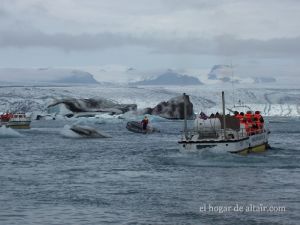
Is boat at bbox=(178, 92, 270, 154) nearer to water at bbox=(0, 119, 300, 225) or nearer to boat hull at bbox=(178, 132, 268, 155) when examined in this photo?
boat hull at bbox=(178, 132, 268, 155)

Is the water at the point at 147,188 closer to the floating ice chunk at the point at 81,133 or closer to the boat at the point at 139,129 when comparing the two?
the floating ice chunk at the point at 81,133

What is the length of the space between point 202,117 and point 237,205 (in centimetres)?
1621

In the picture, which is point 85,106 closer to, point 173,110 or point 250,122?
point 173,110

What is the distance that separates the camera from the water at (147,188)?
16938 millimetres

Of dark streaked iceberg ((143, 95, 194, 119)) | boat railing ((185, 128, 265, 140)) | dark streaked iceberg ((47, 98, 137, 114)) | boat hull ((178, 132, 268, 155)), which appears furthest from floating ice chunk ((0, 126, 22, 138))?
dark streaked iceberg ((47, 98, 137, 114))

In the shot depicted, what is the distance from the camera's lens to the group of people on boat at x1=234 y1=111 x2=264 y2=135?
120 feet

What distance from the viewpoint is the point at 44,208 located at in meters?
18.2

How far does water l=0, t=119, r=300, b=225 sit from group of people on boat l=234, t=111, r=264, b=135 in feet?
5.56

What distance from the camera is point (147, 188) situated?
73.9ft

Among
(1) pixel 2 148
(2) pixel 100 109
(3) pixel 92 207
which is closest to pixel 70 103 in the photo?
(2) pixel 100 109

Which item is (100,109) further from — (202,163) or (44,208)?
(44,208)

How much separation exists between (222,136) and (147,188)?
11.2 metres

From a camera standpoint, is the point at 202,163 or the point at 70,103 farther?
the point at 70,103

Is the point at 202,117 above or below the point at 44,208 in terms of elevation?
above
